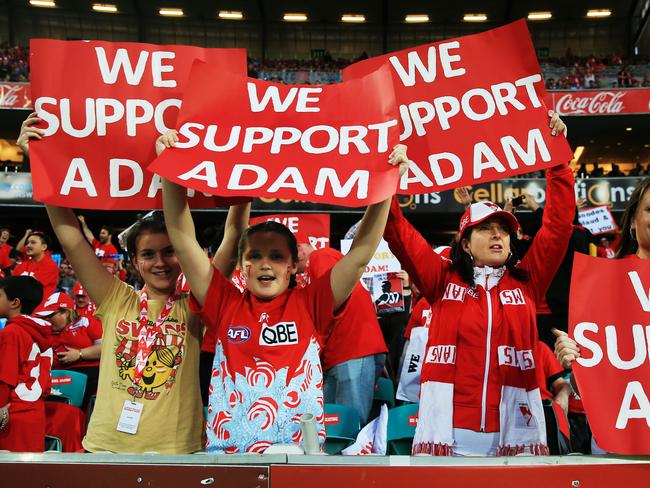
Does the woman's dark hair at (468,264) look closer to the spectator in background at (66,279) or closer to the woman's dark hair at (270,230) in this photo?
the woman's dark hair at (270,230)

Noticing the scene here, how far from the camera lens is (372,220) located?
85.4 inches

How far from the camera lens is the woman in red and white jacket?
7.75ft

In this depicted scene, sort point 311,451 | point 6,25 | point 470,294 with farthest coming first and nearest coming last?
point 6,25
point 470,294
point 311,451

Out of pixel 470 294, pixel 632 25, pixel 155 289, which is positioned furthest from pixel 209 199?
pixel 632 25

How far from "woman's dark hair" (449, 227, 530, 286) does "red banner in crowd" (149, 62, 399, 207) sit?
23.9 inches

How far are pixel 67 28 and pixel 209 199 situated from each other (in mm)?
25330

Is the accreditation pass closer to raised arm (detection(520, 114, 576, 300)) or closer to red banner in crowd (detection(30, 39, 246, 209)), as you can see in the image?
red banner in crowd (detection(30, 39, 246, 209))

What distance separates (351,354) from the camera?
370 centimetres

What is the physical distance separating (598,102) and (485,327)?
19.1 meters

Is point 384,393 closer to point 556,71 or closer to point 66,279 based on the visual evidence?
point 66,279

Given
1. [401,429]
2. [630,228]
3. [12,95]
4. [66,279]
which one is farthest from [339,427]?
[12,95]

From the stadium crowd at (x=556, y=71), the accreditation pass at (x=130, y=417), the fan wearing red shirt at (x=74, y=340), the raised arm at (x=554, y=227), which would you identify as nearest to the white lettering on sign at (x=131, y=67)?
the accreditation pass at (x=130, y=417)

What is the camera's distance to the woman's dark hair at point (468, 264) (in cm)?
257

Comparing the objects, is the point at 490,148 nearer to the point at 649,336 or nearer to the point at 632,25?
the point at 649,336
